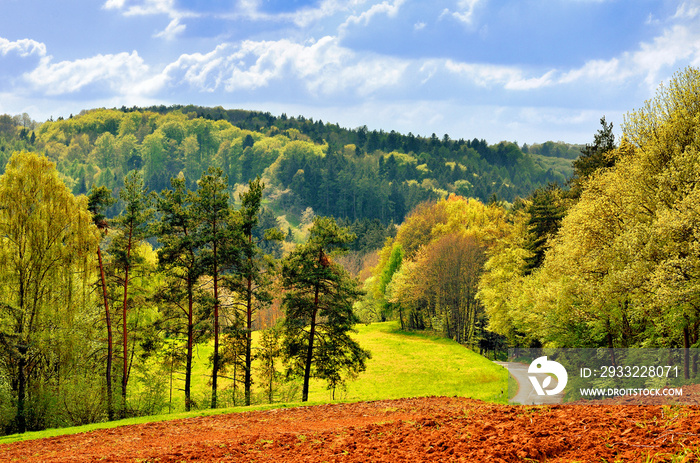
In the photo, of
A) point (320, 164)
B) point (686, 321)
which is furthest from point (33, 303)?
point (320, 164)

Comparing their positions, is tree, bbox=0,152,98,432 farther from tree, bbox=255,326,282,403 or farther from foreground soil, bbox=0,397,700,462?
foreground soil, bbox=0,397,700,462

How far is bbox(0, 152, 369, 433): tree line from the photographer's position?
902 inches

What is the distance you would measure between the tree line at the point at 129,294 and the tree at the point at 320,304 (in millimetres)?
79

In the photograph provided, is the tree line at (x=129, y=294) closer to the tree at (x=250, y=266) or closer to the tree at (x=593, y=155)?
the tree at (x=250, y=266)

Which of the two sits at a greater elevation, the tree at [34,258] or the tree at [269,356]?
the tree at [34,258]

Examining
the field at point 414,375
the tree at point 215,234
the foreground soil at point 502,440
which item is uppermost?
the tree at point 215,234

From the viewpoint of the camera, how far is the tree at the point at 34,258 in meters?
22.6

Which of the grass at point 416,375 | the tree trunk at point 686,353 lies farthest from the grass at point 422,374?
the tree trunk at point 686,353

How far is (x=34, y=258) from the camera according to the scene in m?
23.0

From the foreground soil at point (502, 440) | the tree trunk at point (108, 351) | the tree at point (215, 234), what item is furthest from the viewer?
the tree at point (215, 234)

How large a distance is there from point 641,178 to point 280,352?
74.1 ft

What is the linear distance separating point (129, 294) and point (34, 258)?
6707 mm

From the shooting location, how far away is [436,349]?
5306 cm

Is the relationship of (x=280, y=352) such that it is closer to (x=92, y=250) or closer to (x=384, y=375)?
(x=92, y=250)
